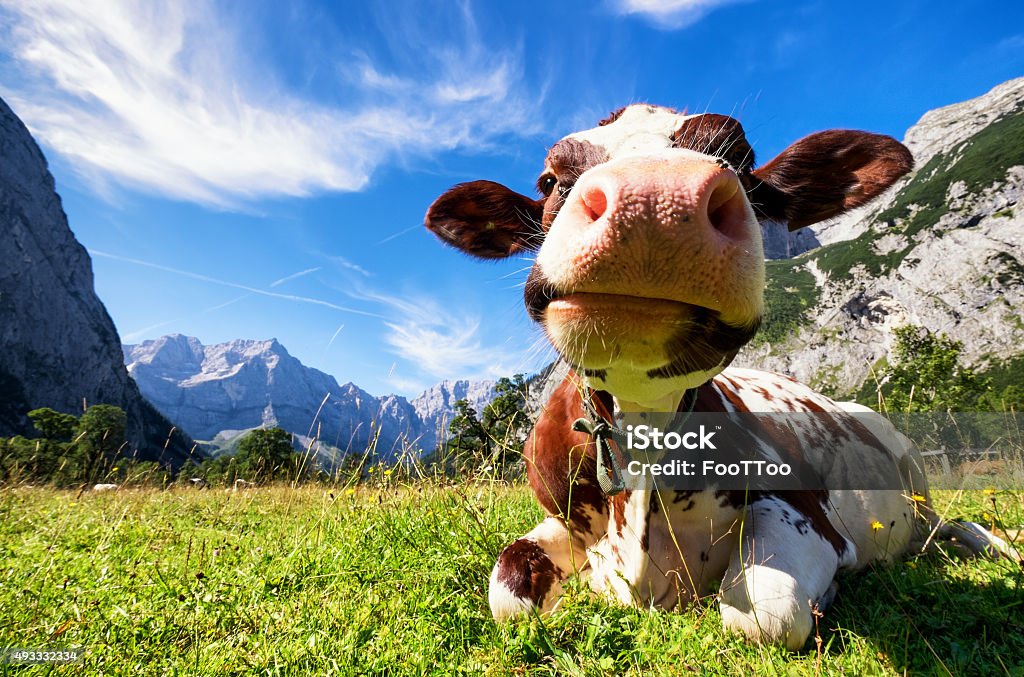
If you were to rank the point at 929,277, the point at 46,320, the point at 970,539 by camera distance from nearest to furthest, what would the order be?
1. the point at 970,539
2. the point at 929,277
3. the point at 46,320

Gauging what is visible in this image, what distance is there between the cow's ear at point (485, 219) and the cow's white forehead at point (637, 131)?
2.37 feet

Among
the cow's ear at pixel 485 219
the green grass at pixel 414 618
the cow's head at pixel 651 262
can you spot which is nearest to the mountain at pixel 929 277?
the cow's ear at pixel 485 219

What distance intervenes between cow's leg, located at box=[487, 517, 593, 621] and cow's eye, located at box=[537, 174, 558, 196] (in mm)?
1833

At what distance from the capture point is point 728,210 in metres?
1.66

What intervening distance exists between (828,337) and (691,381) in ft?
480

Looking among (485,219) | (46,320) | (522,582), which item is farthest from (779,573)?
(46,320)

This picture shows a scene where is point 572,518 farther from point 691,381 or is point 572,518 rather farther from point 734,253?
point 734,253

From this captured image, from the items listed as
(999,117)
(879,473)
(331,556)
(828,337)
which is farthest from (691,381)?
(999,117)

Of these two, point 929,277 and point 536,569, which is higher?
point 929,277

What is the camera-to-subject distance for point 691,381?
2008 mm

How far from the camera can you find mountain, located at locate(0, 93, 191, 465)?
10552cm

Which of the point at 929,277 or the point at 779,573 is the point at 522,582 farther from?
the point at 929,277

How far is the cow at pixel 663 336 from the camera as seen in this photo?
1.55 m

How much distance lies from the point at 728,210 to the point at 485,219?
184cm
